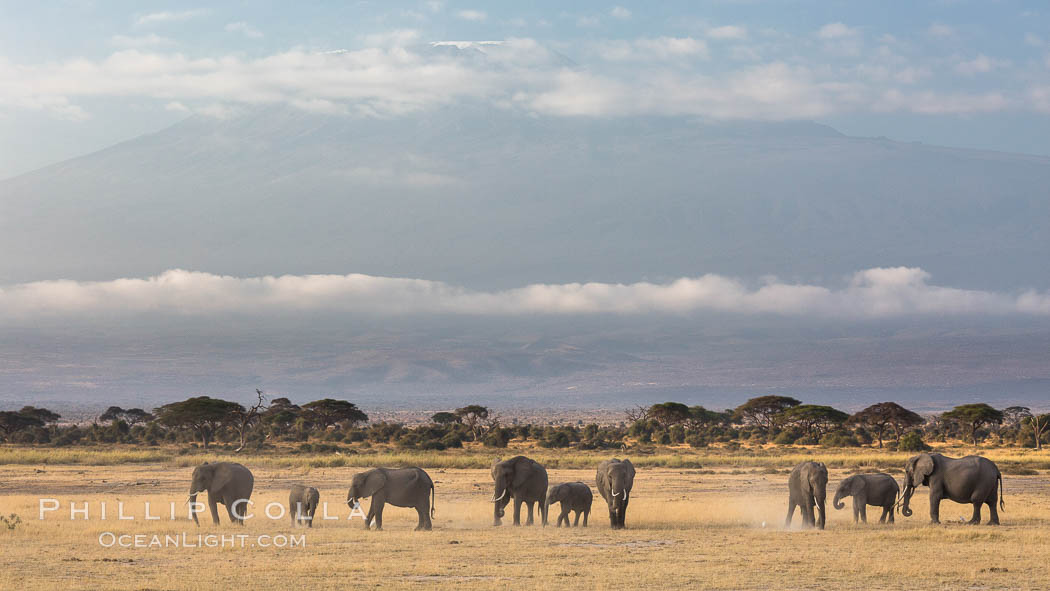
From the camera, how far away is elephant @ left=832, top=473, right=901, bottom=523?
2971 cm

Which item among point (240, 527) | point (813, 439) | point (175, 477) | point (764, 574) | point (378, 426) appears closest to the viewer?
point (764, 574)

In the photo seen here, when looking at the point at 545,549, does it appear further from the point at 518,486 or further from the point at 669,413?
the point at 669,413

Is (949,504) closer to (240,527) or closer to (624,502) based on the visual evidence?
(624,502)

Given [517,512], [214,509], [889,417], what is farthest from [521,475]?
[889,417]

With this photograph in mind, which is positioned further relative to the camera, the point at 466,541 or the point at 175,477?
the point at 175,477

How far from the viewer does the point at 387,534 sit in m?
26.4

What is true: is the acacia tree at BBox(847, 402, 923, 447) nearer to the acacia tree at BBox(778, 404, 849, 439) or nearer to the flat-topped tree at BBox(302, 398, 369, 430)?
the acacia tree at BBox(778, 404, 849, 439)

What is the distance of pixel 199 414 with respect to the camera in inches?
3297

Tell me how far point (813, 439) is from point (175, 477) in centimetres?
5145

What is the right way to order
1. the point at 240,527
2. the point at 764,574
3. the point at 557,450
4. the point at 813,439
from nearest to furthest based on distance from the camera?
the point at 764,574
the point at 240,527
the point at 557,450
the point at 813,439

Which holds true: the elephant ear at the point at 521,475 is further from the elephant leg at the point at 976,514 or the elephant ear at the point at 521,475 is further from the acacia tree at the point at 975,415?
the acacia tree at the point at 975,415

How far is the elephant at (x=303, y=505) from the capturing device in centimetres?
2800

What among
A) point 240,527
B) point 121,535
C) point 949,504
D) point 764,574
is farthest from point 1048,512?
point 121,535

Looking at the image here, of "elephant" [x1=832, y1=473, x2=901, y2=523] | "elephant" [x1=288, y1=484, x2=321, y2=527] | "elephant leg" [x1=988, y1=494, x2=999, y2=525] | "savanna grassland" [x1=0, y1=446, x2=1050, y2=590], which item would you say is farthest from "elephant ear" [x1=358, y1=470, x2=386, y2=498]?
"elephant leg" [x1=988, y1=494, x2=999, y2=525]
